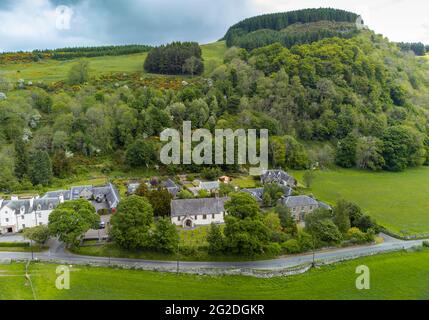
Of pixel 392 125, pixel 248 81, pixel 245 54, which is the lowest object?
pixel 392 125

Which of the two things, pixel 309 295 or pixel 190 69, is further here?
pixel 190 69

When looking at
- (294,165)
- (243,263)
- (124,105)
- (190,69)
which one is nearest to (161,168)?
(124,105)

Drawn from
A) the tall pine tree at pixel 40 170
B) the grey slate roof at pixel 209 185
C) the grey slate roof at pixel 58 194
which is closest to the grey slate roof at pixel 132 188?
the grey slate roof at pixel 58 194

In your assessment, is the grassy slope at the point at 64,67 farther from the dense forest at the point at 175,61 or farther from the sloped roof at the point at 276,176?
the sloped roof at the point at 276,176

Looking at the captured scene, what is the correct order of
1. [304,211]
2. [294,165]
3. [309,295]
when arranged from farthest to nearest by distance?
1. [294,165]
2. [304,211]
3. [309,295]

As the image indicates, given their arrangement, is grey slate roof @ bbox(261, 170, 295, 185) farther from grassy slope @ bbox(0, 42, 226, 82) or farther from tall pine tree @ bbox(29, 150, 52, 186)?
grassy slope @ bbox(0, 42, 226, 82)

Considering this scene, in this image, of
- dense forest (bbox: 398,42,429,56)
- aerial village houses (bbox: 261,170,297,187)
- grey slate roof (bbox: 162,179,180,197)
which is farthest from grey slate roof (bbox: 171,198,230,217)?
dense forest (bbox: 398,42,429,56)
